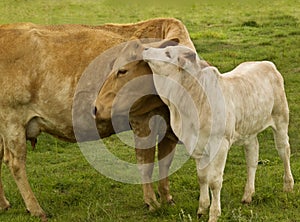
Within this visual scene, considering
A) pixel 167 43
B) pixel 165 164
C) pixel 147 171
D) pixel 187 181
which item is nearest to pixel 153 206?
pixel 147 171

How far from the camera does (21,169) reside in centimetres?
689

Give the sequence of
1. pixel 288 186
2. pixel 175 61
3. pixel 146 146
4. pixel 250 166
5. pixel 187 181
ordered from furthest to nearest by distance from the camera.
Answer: pixel 187 181 < pixel 288 186 < pixel 250 166 < pixel 146 146 < pixel 175 61

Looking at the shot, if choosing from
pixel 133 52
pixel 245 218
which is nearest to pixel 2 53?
pixel 133 52

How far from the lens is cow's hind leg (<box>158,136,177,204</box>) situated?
691cm

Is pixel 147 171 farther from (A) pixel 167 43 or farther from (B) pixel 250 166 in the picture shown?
(A) pixel 167 43

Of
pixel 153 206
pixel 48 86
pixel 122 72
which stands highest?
pixel 122 72

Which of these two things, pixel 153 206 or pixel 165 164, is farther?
pixel 165 164

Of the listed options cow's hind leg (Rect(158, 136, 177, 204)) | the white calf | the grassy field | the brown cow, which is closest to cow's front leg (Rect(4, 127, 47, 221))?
the brown cow

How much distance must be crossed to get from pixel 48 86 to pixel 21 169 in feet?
3.17

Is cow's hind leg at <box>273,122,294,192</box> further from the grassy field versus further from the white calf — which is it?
the white calf

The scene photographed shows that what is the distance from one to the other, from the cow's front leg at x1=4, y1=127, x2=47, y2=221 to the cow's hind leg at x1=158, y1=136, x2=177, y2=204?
4.27 ft

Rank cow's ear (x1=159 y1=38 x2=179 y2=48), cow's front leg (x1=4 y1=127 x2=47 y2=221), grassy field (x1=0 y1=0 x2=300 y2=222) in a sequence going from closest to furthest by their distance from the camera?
cow's ear (x1=159 y1=38 x2=179 y2=48) < grassy field (x1=0 y1=0 x2=300 y2=222) < cow's front leg (x1=4 y1=127 x2=47 y2=221)

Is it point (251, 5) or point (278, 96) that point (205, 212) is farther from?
point (251, 5)

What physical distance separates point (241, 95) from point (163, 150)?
1.25 m
